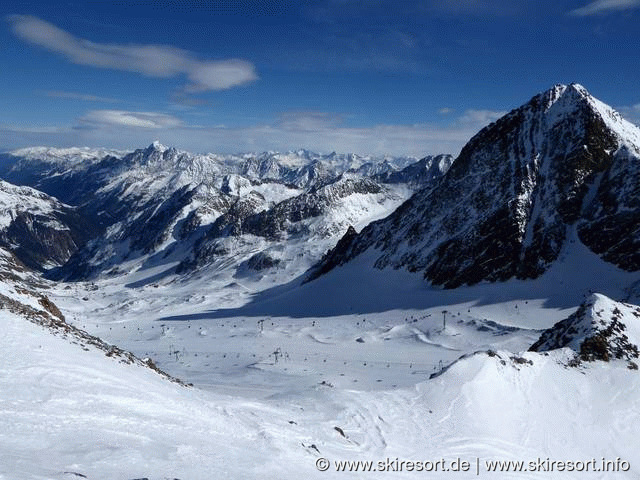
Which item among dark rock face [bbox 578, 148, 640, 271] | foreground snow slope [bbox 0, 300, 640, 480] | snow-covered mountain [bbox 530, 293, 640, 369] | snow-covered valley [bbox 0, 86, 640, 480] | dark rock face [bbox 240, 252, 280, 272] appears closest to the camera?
foreground snow slope [bbox 0, 300, 640, 480]

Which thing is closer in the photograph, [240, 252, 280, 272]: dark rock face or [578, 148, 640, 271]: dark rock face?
[578, 148, 640, 271]: dark rock face

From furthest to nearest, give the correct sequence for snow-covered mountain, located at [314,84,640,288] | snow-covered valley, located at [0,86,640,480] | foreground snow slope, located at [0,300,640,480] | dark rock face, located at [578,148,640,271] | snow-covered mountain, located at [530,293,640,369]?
snow-covered mountain, located at [314,84,640,288] < dark rock face, located at [578,148,640,271] < snow-covered mountain, located at [530,293,640,369] < snow-covered valley, located at [0,86,640,480] < foreground snow slope, located at [0,300,640,480]

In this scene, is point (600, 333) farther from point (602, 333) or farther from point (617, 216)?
point (617, 216)

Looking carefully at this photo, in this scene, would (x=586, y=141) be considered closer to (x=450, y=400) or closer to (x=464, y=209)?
(x=464, y=209)

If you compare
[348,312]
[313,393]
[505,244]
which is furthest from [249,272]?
[313,393]

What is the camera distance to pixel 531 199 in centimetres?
9406

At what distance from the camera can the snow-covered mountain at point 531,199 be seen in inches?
3297

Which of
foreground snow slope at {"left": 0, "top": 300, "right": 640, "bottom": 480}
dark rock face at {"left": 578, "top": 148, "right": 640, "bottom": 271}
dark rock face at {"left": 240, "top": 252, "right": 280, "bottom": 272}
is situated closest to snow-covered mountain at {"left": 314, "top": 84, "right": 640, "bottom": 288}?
dark rock face at {"left": 578, "top": 148, "right": 640, "bottom": 271}

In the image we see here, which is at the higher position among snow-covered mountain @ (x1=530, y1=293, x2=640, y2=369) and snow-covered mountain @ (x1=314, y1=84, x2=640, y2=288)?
snow-covered mountain @ (x1=314, y1=84, x2=640, y2=288)

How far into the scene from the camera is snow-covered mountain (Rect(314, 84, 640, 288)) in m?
83.8

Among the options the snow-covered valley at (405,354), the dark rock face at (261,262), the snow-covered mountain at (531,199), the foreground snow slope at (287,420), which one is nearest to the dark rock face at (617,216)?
the snow-covered mountain at (531,199)

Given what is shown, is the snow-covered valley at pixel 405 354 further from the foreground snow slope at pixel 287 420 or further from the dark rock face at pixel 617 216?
the dark rock face at pixel 617 216

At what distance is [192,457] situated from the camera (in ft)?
49.2

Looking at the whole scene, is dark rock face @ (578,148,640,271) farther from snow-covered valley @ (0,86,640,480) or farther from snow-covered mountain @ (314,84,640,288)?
snow-covered valley @ (0,86,640,480)
